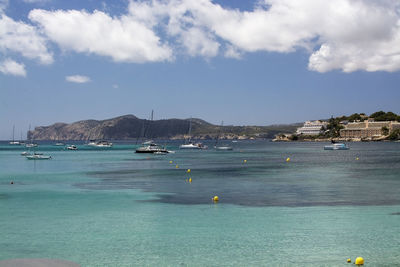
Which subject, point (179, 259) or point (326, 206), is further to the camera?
point (326, 206)

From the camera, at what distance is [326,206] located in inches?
1145

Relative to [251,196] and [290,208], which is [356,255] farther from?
[251,196]

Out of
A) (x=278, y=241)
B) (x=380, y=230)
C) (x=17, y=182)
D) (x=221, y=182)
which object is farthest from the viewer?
(x=17, y=182)

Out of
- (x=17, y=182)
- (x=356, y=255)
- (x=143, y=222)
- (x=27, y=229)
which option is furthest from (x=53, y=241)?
(x=17, y=182)

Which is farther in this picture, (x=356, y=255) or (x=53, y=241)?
(x=53, y=241)

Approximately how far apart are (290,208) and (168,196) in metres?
10.8

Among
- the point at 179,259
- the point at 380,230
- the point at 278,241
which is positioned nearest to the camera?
the point at 179,259

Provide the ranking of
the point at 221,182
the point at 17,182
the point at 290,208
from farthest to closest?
the point at 17,182 → the point at 221,182 → the point at 290,208

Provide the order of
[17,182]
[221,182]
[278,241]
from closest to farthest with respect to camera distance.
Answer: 1. [278,241]
2. [221,182]
3. [17,182]

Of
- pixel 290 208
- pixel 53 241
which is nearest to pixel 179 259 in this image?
pixel 53 241

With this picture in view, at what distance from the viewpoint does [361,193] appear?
117 ft

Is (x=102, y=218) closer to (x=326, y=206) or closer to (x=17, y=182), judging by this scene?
(x=326, y=206)

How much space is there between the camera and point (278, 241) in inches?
797

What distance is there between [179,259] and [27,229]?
9978 millimetres
